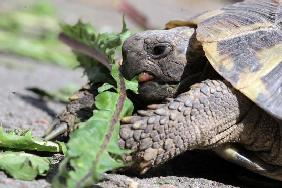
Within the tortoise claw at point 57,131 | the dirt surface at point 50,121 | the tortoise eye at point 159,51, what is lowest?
the dirt surface at point 50,121

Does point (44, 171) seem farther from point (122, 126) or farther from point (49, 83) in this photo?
point (49, 83)

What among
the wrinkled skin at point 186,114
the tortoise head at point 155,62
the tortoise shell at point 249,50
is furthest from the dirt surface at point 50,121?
the tortoise shell at point 249,50

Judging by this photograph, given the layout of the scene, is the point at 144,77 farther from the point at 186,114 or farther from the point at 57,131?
the point at 57,131

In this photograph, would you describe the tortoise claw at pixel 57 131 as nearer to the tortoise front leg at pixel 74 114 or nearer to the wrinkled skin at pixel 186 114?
the tortoise front leg at pixel 74 114

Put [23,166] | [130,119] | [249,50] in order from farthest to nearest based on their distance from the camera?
1. [249,50]
2. [130,119]
3. [23,166]

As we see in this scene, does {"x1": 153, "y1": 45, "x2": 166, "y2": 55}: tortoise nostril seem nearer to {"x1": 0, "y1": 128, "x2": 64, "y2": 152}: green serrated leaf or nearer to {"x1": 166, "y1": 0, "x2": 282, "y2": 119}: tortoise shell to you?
{"x1": 166, "y1": 0, "x2": 282, "y2": 119}: tortoise shell

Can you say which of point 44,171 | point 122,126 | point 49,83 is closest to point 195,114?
point 122,126

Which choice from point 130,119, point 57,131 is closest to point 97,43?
point 57,131
